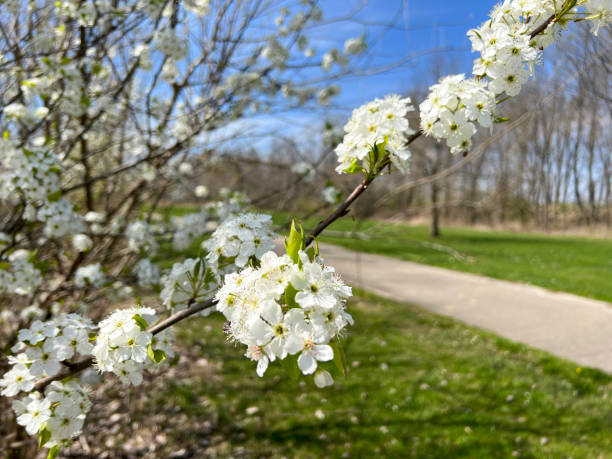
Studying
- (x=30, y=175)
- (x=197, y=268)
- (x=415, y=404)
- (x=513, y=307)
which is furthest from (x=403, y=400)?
(x=513, y=307)

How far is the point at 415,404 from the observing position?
13.2 ft

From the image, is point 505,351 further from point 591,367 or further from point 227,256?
point 227,256

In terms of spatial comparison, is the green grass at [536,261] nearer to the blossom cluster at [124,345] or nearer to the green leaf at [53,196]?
the green leaf at [53,196]

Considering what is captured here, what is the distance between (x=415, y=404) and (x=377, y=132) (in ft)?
11.5

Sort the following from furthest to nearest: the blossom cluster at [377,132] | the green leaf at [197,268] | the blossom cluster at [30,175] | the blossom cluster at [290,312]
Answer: the blossom cluster at [30,175] → the green leaf at [197,268] → the blossom cluster at [377,132] → the blossom cluster at [290,312]

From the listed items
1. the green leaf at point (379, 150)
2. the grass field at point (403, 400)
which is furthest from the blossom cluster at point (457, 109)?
the grass field at point (403, 400)

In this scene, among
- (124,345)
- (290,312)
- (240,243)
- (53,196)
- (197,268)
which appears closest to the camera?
(290,312)

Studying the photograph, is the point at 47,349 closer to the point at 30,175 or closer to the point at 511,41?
the point at 30,175

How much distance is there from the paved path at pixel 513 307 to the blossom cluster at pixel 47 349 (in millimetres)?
2515

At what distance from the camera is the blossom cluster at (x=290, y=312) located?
872 mm

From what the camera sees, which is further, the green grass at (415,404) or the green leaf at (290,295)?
the green grass at (415,404)

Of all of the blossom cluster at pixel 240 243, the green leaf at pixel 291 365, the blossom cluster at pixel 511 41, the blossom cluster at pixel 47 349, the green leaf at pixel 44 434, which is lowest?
the green leaf at pixel 44 434

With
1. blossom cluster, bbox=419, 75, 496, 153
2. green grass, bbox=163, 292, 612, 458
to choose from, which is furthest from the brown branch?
green grass, bbox=163, 292, 612, 458

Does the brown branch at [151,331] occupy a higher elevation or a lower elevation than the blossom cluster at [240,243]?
lower
